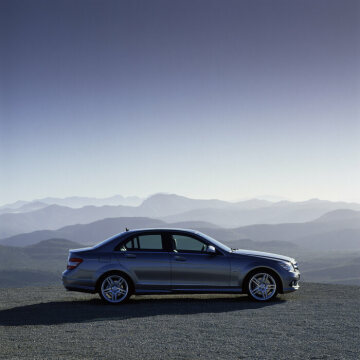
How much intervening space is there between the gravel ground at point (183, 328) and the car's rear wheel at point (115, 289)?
20 cm

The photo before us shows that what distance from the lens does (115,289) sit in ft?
36.6

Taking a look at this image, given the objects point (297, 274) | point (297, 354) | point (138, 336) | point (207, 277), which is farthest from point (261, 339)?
point (297, 274)

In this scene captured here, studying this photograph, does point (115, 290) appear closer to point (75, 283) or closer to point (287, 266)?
point (75, 283)

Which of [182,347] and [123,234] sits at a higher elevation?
[123,234]

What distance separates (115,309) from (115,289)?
0.77 m

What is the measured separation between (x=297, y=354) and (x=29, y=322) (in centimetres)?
507

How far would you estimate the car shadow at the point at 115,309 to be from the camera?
9.52m

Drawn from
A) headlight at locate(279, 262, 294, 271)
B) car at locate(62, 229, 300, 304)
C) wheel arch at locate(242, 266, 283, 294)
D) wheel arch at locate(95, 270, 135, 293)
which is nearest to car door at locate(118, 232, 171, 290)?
car at locate(62, 229, 300, 304)

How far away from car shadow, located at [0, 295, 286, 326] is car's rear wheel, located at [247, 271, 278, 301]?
176 mm

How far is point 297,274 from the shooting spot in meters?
11.6

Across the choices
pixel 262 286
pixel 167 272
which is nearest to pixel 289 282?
pixel 262 286

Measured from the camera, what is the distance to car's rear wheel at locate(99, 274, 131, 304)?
1112 cm

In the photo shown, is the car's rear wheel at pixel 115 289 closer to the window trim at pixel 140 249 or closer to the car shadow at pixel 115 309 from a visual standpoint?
the car shadow at pixel 115 309

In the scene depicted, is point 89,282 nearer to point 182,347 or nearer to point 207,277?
point 207,277
